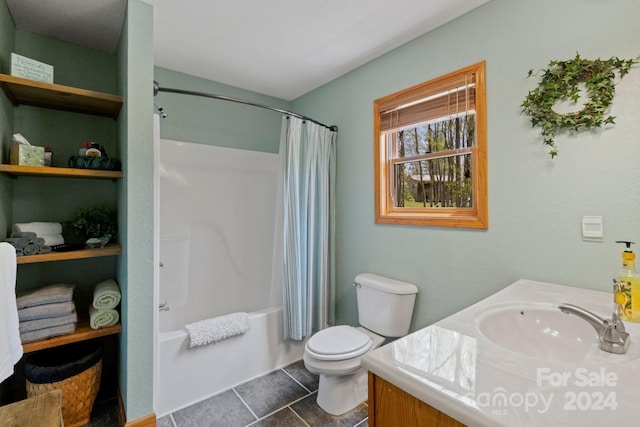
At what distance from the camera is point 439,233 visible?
1.85 metres

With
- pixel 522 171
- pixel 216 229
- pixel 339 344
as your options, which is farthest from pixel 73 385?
pixel 522 171

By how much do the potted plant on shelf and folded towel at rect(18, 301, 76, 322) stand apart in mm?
404

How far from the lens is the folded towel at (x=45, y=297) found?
4.86ft

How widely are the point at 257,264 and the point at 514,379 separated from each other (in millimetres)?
2341

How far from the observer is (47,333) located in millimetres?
1507

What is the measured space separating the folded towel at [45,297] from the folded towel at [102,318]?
155mm

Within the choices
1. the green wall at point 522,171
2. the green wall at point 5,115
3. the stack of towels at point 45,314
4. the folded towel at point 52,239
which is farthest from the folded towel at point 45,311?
the green wall at point 522,171

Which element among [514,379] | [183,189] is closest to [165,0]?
[183,189]

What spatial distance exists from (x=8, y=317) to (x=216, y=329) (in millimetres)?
995

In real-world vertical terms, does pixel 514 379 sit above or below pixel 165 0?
below

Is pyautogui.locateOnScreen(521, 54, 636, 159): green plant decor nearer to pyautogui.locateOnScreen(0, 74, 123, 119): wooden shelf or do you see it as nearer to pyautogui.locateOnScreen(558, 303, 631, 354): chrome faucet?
pyautogui.locateOnScreen(558, 303, 631, 354): chrome faucet

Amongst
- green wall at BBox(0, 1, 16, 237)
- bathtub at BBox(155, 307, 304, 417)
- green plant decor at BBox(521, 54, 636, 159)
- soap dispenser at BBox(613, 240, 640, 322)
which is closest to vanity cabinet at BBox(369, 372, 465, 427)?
soap dispenser at BBox(613, 240, 640, 322)

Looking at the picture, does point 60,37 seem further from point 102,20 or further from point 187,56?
point 187,56

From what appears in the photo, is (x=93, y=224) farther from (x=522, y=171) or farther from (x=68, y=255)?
(x=522, y=171)
